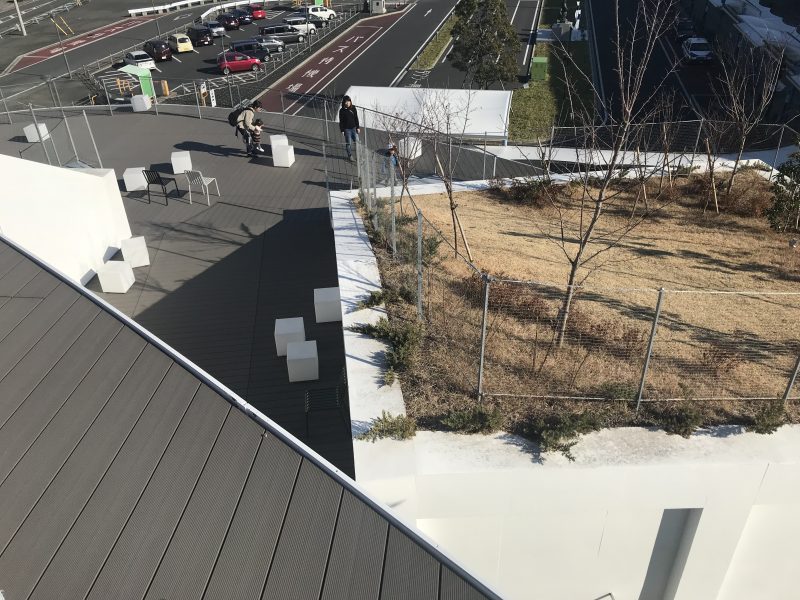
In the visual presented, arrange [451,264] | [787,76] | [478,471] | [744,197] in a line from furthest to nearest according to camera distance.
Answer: [787,76]
[744,197]
[451,264]
[478,471]

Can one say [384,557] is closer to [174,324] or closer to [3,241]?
[3,241]

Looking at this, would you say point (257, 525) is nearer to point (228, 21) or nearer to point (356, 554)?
point (356, 554)

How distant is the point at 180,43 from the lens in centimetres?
4622

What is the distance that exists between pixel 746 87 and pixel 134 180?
22.1 metres

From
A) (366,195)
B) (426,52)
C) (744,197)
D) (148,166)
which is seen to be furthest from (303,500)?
(426,52)

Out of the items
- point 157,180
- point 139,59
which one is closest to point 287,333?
point 157,180

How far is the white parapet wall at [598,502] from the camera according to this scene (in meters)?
7.95

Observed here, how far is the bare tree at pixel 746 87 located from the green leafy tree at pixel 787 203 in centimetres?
112

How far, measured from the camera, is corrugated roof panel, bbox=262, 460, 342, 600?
15.7 feet

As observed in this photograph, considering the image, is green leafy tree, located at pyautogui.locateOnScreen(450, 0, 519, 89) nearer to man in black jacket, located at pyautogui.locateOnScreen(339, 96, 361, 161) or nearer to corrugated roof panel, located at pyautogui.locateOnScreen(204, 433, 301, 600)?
man in black jacket, located at pyautogui.locateOnScreen(339, 96, 361, 161)

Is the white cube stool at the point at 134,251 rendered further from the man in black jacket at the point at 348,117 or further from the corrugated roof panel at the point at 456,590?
the corrugated roof panel at the point at 456,590

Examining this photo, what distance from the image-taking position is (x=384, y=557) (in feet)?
16.1

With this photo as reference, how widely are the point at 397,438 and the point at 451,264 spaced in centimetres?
485

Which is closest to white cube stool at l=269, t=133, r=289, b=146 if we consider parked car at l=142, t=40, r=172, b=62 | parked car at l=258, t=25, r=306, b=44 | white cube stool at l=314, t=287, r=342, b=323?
white cube stool at l=314, t=287, r=342, b=323
